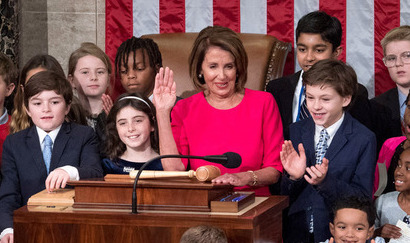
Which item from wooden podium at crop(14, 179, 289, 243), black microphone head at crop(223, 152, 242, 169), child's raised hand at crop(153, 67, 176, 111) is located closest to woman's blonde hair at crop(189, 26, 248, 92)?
child's raised hand at crop(153, 67, 176, 111)

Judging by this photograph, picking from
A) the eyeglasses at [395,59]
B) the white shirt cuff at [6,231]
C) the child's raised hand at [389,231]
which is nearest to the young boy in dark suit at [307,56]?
the eyeglasses at [395,59]

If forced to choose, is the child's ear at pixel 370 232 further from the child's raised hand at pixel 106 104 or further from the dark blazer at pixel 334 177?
the child's raised hand at pixel 106 104

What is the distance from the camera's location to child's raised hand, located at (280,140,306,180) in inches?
144

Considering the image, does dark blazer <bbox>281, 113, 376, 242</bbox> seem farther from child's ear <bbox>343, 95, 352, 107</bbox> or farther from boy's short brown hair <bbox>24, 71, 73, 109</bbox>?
boy's short brown hair <bbox>24, 71, 73, 109</bbox>

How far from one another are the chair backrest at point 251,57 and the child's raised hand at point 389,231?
1765 mm

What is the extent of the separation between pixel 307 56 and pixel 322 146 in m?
0.93

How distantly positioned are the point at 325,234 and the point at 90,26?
3.35 m

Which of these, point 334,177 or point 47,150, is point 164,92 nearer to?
point 47,150

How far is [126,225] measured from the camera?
9.37 ft

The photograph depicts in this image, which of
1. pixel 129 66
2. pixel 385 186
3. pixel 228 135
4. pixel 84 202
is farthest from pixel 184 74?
pixel 84 202

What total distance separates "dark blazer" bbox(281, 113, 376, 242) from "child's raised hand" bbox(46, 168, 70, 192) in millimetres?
1277

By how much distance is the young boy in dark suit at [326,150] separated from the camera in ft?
12.7

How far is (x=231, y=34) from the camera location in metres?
4.12

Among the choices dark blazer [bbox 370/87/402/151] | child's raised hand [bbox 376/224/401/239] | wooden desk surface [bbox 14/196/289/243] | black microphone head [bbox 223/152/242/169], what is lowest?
child's raised hand [bbox 376/224/401/239]
